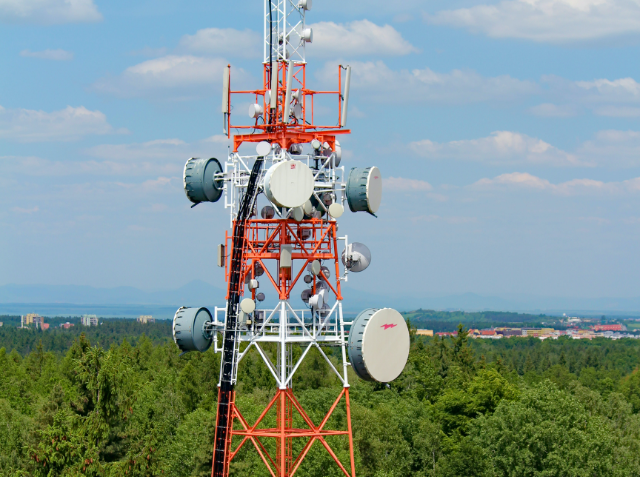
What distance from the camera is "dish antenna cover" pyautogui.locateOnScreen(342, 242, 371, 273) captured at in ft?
105

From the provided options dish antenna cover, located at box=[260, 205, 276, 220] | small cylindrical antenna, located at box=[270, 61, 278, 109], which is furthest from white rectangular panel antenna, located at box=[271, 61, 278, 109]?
dish antenna cover, located at box=[260, 205, 276, 220]

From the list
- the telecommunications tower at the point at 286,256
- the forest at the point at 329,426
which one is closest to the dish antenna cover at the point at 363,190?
the telecommunications tower at the point at 286,256

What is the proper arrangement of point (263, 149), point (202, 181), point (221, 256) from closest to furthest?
point (263, 149), point (221, 256), point (202, 181)

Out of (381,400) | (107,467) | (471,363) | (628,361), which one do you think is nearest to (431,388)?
(381,400)

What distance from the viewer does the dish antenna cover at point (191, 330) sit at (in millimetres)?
32344

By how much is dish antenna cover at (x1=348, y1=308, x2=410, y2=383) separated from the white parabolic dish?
454 centimetres

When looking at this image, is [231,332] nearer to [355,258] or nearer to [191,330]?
[191,330]

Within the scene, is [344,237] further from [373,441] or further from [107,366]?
[373,441]

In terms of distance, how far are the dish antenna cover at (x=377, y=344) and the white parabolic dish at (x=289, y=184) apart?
4.54 m

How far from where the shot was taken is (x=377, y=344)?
3108cm

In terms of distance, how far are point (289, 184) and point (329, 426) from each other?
28826 mm

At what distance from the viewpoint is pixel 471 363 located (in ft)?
323

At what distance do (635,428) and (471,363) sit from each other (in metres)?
28.5

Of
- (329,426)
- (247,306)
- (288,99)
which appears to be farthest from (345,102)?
(329,426)
